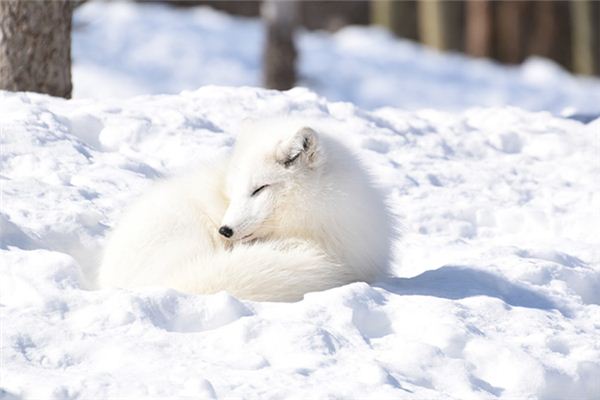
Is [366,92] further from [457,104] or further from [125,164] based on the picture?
[125,164]

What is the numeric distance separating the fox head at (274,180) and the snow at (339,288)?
53 cm

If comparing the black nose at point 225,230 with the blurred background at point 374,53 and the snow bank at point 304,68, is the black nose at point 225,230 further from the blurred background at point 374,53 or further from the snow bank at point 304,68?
the snow bank at point 304,68

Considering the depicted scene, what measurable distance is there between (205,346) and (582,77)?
1483 centimetres

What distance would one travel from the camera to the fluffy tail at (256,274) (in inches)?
160

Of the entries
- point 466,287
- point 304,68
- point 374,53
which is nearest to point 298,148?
point 466,287

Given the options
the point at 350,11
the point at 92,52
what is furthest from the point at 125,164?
the point at 350,11

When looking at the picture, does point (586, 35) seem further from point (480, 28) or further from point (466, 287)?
point (466, 287)

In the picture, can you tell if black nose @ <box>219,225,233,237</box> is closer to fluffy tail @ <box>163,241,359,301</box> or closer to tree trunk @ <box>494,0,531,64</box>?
fluffy tail @ <box>163,241,359,301</box>

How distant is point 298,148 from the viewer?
4.55 m

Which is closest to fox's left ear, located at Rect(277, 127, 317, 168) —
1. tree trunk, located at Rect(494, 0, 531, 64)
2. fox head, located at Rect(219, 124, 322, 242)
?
fox head, located at Rect(219, 124, 322, 242)

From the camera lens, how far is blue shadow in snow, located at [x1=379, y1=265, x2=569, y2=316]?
4.56 metres

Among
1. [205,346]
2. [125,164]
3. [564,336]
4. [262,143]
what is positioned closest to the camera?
[205,346]

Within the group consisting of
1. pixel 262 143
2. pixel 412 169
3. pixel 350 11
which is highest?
pixel 262 143

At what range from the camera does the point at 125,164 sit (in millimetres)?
5781
